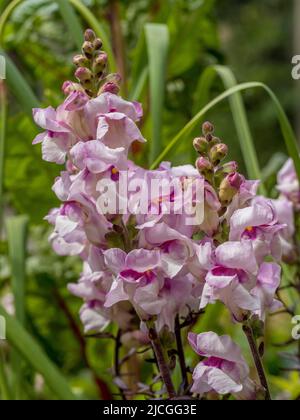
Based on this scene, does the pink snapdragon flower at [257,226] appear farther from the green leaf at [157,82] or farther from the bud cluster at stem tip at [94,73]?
the green leaf at [157,82]

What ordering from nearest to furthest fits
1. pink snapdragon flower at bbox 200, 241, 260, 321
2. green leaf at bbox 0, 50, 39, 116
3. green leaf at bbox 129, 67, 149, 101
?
pink snapdragon flower at bbox 200, 241, 260, 321 < green leaf at bbox 0, 50, 39, 116 < green leaf at bbox 129, 67, 149, 101

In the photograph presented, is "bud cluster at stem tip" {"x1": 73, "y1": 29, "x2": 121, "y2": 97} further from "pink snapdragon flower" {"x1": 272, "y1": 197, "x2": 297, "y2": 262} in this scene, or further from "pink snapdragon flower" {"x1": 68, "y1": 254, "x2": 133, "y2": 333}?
"pink snapdragon flower" {"x1": 272, "y1": 197, "x2": 297, "y2": 262}

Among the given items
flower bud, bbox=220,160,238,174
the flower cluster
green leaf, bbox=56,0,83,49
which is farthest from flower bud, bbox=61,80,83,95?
→ green leaf, bbox=56,0,83,49

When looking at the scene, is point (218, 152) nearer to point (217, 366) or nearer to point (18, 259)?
point (217, 366)

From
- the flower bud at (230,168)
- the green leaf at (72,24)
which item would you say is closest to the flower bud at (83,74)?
the flower bud at (230,168)

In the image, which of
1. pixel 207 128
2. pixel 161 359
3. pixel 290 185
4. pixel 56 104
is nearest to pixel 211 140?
pixel 207 128
